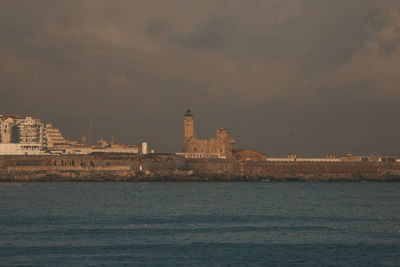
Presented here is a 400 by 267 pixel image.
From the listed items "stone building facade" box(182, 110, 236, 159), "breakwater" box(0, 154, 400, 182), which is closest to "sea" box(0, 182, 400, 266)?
"breakwater" box(0, 154, 400, 182)

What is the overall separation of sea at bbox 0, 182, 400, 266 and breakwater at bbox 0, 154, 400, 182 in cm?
4711

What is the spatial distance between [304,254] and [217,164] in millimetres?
96693

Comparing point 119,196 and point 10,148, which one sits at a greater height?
point 10,148

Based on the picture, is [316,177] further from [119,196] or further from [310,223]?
[310,223]

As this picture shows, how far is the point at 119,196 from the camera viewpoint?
82.1 m

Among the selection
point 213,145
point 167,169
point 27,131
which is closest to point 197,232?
point 167,169

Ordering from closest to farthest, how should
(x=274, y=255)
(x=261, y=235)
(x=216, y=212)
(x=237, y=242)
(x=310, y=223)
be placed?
(x=274, y=255) < (x=237, y=242) < (x=261, y=235) < (x=310, y=223) < (x=216, y=212)

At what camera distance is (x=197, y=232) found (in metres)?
47.1

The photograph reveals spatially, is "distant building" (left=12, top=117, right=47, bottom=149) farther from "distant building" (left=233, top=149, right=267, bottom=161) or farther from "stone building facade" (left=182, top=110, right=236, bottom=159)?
"distant building" (left=233, top=149, right=267, bottom=161)

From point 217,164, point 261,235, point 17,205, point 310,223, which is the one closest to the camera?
point 261,235

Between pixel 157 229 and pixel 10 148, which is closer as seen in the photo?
pixel 157 229

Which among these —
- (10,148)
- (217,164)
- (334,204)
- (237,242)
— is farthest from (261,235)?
(10,148)

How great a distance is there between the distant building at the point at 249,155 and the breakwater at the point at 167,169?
131ft

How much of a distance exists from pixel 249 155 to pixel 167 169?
182 feet
